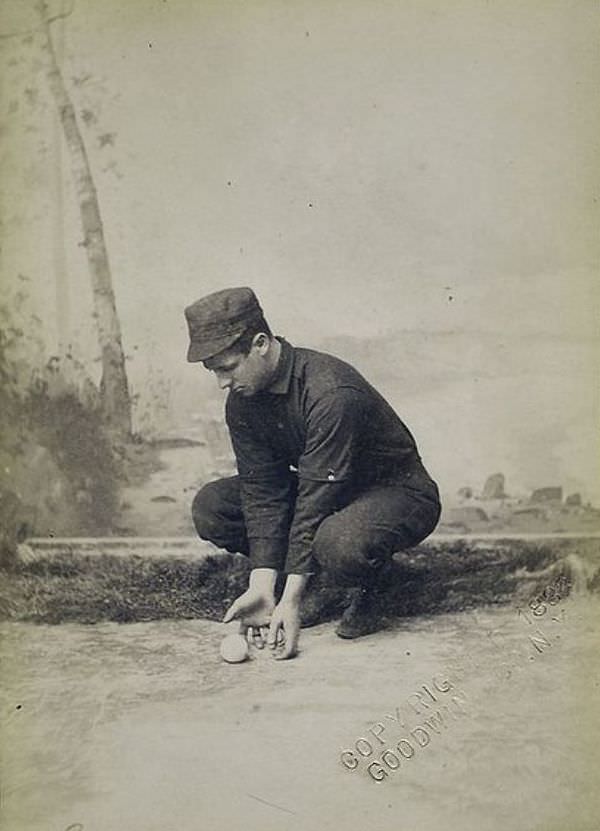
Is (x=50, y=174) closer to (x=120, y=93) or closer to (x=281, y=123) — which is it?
(x=120, y=93)

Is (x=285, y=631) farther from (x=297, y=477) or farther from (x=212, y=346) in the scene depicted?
(x=212, y=346)

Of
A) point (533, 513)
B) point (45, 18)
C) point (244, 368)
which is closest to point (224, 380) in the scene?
point (244, 368)

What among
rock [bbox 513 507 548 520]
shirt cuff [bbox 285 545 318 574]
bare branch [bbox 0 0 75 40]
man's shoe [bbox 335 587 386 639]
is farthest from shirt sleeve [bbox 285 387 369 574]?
bare branch [bbox 0 0 75 40]

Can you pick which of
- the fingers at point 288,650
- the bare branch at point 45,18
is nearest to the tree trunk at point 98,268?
the bare branch at point 45,18

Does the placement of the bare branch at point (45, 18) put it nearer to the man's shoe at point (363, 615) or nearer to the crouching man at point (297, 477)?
the crouching man at point (297, 477)

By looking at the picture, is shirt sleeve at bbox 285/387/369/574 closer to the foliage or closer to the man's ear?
the man's ear

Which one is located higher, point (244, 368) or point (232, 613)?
point (244, 368)

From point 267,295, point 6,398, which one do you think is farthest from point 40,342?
point 267,295
